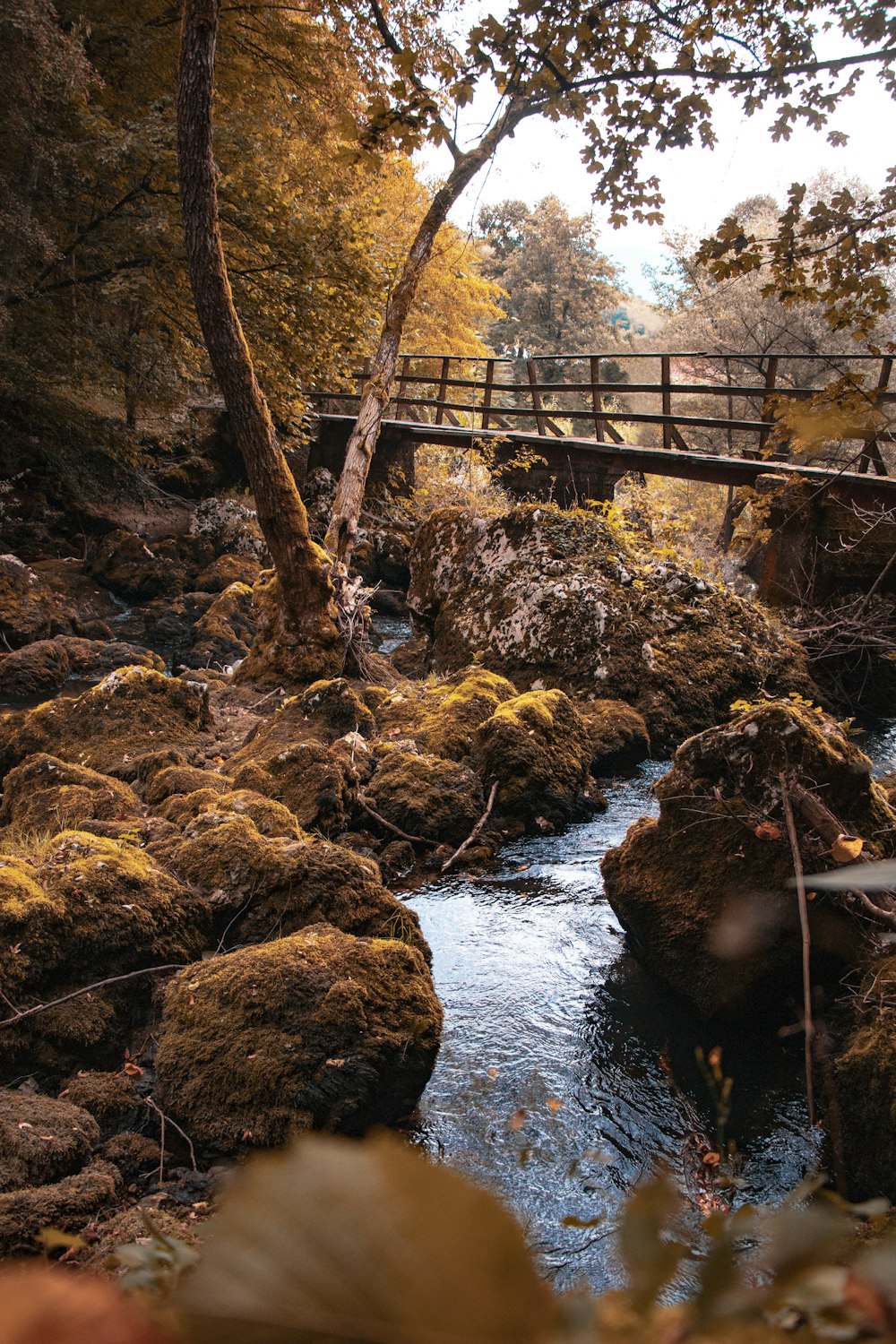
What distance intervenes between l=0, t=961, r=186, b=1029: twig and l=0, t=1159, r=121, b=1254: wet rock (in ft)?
2.60

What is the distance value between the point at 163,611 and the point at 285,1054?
12.3 metres

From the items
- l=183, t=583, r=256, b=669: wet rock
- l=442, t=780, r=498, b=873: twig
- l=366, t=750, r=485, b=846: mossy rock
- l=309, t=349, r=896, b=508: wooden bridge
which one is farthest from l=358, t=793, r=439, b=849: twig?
l=183, t=583, r=256, b=669: wet rock

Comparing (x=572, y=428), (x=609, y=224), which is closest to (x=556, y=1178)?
(x=609, y=224)

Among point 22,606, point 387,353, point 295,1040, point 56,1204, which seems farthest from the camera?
point 387,353

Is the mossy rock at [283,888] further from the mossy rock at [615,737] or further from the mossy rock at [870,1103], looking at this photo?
the mossy rock at [615,737]

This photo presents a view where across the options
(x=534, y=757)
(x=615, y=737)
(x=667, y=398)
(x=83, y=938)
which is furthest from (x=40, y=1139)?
(x=667, y=398)

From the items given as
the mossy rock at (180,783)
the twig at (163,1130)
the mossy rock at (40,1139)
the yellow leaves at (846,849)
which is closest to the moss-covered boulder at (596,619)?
the mossy rock at (180,783)

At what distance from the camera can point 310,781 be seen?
21.6 ft

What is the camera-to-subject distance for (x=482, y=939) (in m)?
5.36

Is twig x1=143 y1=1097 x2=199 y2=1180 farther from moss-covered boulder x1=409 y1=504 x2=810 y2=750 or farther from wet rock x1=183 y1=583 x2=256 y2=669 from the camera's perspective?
wet rock x1=183 y1=583 x2=256 y2=669

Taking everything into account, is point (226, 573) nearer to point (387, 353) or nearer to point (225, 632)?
point (225, 632)

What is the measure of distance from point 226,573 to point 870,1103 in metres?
14.6

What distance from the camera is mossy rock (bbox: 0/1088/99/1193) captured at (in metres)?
2.91

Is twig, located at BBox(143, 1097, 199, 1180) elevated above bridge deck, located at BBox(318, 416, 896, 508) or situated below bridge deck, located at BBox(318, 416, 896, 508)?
below
